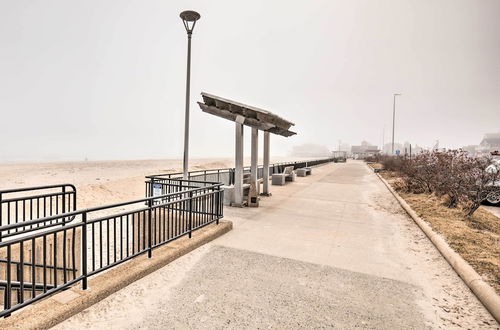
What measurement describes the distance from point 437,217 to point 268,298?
6.58 m

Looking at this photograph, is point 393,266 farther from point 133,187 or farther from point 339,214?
point 133,187

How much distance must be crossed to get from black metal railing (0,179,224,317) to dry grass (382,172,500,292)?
5.12 meters

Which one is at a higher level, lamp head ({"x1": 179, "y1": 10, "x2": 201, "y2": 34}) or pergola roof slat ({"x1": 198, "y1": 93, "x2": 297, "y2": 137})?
lamp head ({"x1": 179, "y1": 10, "x2": 201, "y2": 34})

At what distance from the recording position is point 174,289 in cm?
383

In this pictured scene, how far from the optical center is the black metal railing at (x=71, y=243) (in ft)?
10.4

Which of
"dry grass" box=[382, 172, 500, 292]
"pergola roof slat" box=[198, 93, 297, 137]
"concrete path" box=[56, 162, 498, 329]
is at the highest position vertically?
"pergola roof slat" box=[198, 93, 297, 137]

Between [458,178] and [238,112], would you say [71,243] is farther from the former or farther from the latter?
[458,178]

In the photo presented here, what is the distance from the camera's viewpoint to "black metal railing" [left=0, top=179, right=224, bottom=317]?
316 centimetres

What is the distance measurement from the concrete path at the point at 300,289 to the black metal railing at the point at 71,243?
57cm

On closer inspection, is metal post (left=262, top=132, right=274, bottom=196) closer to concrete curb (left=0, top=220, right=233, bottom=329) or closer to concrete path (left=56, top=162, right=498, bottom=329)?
concrete path (left=56, top=162, right=498, bottom=329)

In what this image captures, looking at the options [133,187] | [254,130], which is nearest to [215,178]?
[254,130]

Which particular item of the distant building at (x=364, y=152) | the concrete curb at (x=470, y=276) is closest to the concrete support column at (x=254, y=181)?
the concrete curb at (x=470, y=276)

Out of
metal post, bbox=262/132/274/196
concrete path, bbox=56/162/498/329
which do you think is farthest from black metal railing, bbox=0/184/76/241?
metal post, bbox=262/132/274/196

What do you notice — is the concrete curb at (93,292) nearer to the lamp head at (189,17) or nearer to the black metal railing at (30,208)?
the black metal railing at (30,208)
